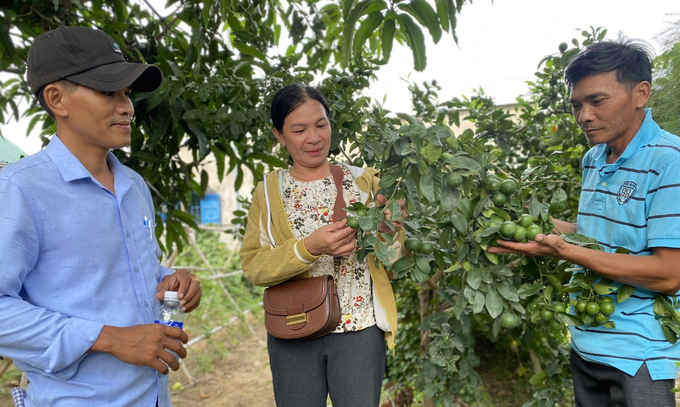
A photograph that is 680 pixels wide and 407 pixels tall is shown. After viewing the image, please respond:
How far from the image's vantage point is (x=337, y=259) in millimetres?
1773

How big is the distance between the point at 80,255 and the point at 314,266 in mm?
771

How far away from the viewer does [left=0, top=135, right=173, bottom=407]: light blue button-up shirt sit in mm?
1137

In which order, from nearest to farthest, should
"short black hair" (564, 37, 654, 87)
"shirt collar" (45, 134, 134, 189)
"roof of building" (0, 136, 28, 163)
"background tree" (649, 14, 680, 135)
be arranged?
"shirt collar" (45, 134, 134, 189) → "short black hair" (564, 37, 654, 87) → "background tree" (649, 14, 680, 135) → "roof of building" (0, 136, 28, 163)

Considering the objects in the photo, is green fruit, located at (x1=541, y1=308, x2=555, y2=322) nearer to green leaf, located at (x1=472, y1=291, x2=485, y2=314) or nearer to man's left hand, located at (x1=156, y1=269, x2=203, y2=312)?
green leaf, located at (x1=472, y1=291, x2=485, y2=314)

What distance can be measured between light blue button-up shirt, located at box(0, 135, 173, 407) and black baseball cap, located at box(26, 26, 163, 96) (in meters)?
0.17

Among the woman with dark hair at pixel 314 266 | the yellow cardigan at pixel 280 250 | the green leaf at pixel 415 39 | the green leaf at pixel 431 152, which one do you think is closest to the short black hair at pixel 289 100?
the woman with dark hair at pixel 314 266

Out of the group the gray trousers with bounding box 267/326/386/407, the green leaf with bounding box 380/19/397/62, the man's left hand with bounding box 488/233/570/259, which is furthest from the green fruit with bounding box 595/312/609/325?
the green leaf with bounding box 380/19/397/62

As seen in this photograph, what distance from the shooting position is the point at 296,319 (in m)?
1.65

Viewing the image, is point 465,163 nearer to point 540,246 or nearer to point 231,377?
point 540,246

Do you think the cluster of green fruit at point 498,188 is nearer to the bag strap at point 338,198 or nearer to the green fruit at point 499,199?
the green fruit at point 499,199

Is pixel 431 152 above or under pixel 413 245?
above

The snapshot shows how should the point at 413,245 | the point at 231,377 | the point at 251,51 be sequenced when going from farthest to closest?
the point at 231,377 < the point at 251,51 < the point at 413,245

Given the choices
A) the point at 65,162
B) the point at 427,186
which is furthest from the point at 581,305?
the point at 65,162

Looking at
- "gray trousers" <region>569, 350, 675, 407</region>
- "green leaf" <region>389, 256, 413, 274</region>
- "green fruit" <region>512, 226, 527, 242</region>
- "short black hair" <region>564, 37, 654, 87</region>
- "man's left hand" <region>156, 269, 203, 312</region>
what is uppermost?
"short black hair" <region>564, 37, 654, 87</region>
